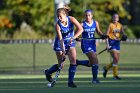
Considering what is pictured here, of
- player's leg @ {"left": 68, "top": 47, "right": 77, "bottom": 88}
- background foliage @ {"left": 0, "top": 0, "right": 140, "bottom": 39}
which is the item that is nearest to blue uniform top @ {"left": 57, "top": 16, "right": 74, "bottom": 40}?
player's leg @ {"left": 68, "top": 47, "right": 77, "bottom": 88}

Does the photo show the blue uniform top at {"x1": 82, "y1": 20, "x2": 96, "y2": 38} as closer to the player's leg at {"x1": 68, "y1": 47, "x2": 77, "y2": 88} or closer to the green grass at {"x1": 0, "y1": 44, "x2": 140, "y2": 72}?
the player's leg at {"x1": 68, "y1": 47, "x2": 77, "y2": 88}

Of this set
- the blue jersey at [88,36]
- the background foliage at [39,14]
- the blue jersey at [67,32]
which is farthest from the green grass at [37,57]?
the background foliage at [39,14]

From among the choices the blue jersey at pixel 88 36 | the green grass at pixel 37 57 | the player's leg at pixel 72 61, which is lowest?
the green grass at pixel 37 57

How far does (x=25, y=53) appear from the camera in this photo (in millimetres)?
32625

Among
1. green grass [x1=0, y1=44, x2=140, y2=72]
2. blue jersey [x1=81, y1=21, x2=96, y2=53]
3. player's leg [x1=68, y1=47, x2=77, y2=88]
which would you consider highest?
blue jersey [x1=81, y1=21, x2=96, y2=53]

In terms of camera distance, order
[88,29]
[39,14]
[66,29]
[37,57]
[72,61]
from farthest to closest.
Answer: [39,14] → [37,57] → [88,29] → [72,61] → [66,29]

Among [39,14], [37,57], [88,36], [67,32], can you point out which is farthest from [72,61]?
[39,14]

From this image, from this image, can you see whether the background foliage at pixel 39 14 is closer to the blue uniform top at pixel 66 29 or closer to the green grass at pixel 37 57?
the green grass at pixel 37 57

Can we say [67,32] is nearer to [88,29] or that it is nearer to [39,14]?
[88,29]

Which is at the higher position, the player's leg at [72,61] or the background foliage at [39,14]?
the background foliage at [39,14]

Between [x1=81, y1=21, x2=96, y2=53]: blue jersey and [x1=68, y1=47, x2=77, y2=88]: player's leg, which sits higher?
[x1=81, y1=21, x2=96, y2=53]: blue jersey

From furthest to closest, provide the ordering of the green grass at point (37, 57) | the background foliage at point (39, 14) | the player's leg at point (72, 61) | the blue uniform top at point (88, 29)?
1. the background foliage at point (39, 14)
2. the green grass at point (37, 57)
3. the blue uniform top at point (88, 29)
4. the player's leg at point (72, 61)

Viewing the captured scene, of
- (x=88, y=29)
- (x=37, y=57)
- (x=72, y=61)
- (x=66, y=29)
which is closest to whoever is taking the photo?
(x=66, y=29)

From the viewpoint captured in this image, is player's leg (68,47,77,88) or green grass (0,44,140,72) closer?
player's leg (68,47,77,88)
